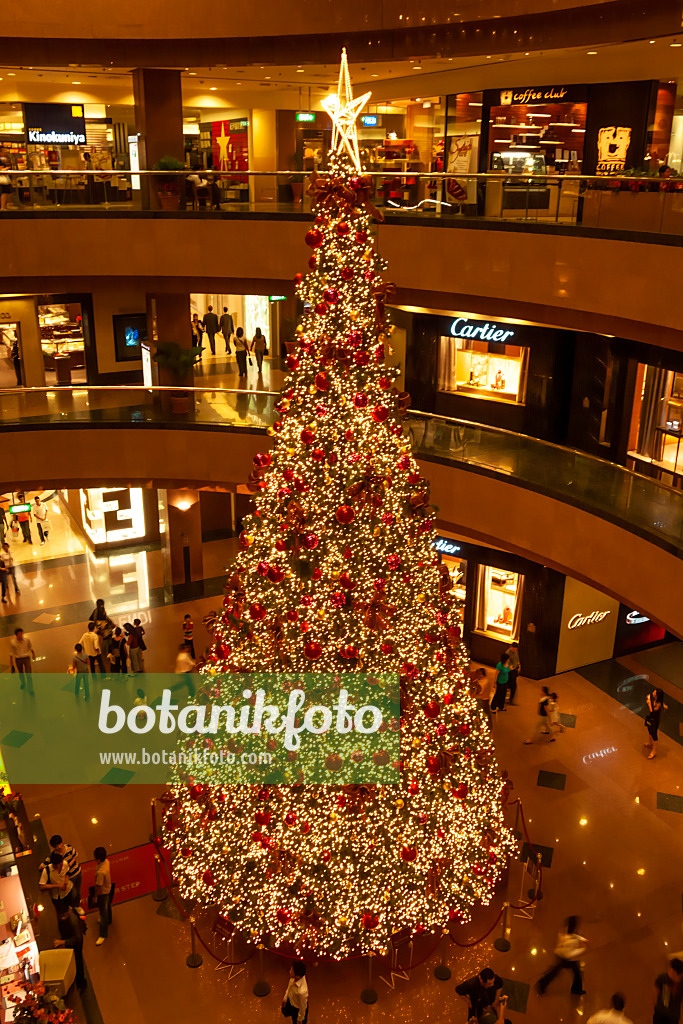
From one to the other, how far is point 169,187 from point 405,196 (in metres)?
4.24

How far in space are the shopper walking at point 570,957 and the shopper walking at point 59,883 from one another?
5.18 meters

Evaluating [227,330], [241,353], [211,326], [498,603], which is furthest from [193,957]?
[211,326]

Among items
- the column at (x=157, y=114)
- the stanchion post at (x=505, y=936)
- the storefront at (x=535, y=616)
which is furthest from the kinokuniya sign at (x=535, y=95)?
the stanchion post at (x=505, y=936)

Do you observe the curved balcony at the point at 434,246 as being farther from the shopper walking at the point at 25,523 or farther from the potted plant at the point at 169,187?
the shopper walking at the point at 25,523

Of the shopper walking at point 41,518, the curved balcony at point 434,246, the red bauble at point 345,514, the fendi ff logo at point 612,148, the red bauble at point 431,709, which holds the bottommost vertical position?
the shopper walking at point 41,518

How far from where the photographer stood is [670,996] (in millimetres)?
8688

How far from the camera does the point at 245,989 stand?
9.79 m

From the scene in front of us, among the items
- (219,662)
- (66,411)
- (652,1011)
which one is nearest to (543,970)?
(652,1011)

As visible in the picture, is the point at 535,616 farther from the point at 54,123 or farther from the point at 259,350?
the point at 54,123

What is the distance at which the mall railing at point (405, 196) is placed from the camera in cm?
1151

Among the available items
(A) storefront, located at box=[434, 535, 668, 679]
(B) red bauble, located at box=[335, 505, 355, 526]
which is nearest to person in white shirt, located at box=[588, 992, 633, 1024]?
(B) red bauble, located at box=[335, 505, 355, 526]

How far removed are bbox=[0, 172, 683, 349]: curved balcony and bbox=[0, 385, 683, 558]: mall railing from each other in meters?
1.83

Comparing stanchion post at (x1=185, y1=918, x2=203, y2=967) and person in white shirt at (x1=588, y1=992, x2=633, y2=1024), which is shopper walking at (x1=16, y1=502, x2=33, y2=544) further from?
person in white shirt at (x1=588, y1=992, x2=633, y2=1024)

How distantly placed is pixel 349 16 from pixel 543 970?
553 inches
